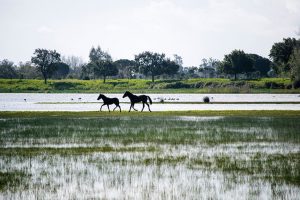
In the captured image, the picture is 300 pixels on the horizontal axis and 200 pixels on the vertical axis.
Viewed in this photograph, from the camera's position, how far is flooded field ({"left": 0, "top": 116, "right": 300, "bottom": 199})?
51.7ft

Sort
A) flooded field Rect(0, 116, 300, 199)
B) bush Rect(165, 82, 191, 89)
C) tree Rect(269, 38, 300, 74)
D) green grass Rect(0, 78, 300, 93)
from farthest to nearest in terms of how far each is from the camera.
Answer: bush Rect(165, 82, 191, 89), tree Rect(269, 38, 300, 74), green grass Rect(0, 78, 300, 93), flooded field Rect(0, 116, 300, 199)

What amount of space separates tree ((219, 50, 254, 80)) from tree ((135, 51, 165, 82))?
26756 mm

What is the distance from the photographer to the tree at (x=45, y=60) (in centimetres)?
18012

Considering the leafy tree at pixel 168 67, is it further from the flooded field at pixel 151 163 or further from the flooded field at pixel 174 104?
the flooded field at pixel 151 163

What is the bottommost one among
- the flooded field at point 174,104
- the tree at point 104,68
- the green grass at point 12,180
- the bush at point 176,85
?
the flooded field at point 174,104

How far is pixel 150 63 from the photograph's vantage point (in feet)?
614

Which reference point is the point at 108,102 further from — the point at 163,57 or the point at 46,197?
the point at 163,57

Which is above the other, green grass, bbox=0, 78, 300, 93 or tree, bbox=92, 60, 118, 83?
tree, bbox=92, 60, 118, 83

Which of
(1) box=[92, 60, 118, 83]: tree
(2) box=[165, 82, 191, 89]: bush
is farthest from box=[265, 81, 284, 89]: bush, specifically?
(1) box=[92, 60, 118, 83]: tree

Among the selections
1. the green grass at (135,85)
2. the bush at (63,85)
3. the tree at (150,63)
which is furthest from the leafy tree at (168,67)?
the bush at (63,85)

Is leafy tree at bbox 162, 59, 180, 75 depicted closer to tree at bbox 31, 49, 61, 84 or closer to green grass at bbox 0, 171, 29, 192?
tree at bbox 31, 49, 61, 84

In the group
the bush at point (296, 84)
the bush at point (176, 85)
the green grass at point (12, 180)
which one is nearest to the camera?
the green grass at point (12, 180)

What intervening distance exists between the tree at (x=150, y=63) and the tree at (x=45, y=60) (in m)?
32.3

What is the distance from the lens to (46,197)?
1498cm
